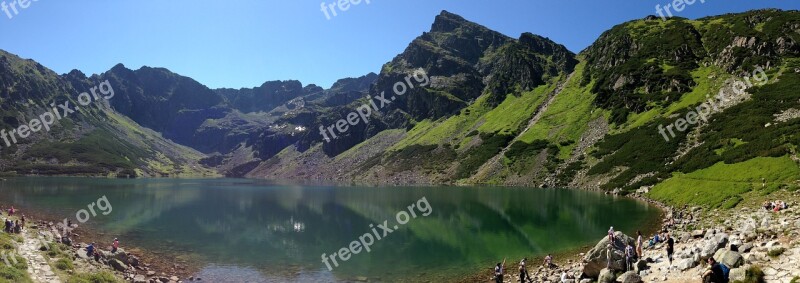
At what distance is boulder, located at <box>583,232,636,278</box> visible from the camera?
95.8ft

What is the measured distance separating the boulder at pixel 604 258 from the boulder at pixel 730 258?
669 cm

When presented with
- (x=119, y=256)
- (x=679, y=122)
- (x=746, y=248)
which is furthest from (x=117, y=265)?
(x=679, y=122)

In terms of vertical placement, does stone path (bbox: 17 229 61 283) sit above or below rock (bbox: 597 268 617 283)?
above

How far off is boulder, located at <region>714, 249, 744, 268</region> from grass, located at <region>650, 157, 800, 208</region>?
121ft

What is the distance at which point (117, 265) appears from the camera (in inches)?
1551

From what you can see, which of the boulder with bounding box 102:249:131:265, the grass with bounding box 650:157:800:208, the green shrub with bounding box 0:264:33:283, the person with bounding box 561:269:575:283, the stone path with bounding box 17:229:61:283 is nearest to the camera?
the green shrub with bounding box 0:264:33:283

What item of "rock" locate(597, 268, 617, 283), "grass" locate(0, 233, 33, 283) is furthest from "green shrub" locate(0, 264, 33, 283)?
"rock" locate(597, 268, 617, 283)

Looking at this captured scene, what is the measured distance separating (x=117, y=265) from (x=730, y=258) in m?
46.1

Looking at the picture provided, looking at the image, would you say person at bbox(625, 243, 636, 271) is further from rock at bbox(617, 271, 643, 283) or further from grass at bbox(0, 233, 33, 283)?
grass at bbox(0, 233, 33, 283)

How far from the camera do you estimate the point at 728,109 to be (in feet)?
351

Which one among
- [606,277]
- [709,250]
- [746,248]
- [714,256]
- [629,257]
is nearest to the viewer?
[714,256]

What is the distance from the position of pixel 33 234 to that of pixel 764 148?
10011 cm

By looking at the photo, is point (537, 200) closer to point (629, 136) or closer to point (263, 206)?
point (629, 136)

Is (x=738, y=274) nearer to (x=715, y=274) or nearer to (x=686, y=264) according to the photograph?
(x=715, y=274)
